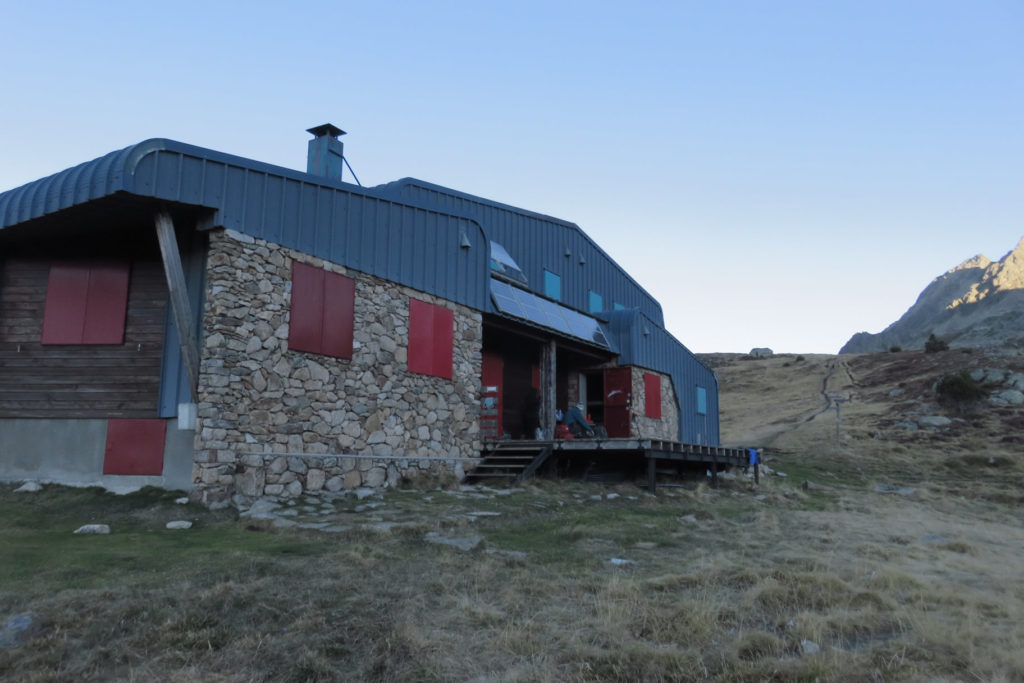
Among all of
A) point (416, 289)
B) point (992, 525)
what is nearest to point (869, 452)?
point (992, 525)

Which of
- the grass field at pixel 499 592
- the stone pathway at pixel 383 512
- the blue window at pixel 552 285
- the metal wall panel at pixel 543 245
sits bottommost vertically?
the grass field at pixel 499 592

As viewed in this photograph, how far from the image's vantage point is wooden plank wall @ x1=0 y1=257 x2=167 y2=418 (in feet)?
39.8

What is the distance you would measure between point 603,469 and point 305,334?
8.08 meters

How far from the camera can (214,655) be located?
16.6 feet

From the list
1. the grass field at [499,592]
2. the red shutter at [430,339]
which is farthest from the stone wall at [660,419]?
the grass field at [499,592]

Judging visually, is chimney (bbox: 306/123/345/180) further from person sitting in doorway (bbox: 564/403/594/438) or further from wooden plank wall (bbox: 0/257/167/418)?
person sitting in doorway (bbox: 564/403/594/438)

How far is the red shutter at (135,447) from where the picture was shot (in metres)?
11.6

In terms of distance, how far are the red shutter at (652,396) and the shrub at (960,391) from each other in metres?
15.9

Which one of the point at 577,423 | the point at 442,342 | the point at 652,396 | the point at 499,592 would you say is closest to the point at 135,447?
the point at 442,342

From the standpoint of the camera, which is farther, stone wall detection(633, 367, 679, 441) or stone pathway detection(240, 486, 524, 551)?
stone wall detection(633, 367, 679, 441)

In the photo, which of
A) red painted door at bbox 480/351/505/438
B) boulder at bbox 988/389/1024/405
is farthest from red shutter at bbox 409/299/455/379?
boulder at bbox 988/389/1024/405

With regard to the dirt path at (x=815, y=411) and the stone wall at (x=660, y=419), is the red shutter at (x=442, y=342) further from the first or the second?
the dirt path at (x=815, y=411)

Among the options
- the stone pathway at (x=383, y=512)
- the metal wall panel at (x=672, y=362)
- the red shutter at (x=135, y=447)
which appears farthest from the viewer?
the metal wall panel at (x=672, y=362)

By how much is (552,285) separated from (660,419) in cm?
573
